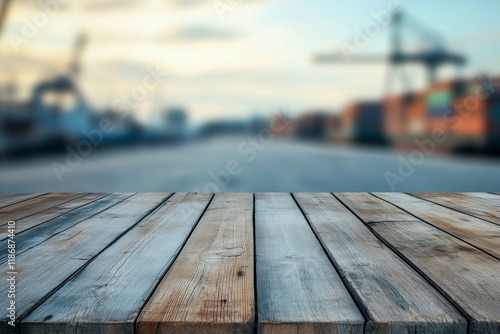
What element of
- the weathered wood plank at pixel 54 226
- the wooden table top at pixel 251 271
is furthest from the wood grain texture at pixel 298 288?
the weathered wood plank at pixel 54 226

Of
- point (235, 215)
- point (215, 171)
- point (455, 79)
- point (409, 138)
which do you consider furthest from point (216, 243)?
point (455, 79)

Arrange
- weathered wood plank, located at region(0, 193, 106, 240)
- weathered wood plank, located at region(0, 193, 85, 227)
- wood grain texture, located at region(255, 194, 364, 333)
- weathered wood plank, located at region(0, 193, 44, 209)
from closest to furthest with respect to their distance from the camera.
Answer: wood grain texture, located at region(255, 194, 364, 333) → weathered wood plank, located at region(0, 193, 106, 240) → weathered wood plank, located at region(0, 193, 85, 227) → weathered wood plank, located at region(0, 193, 44, 209)

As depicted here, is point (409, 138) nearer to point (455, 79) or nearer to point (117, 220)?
point (455, 79)
